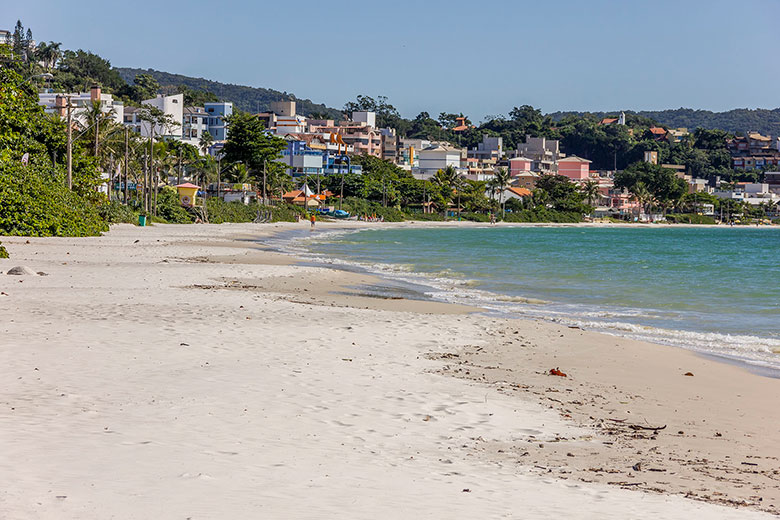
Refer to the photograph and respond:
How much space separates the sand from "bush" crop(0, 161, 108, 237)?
19.7 meters

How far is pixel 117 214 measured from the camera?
57719 mm

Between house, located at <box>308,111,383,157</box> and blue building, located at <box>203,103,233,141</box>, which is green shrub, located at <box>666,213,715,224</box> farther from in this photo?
blue building, located at <box>203,103,233,141</box>

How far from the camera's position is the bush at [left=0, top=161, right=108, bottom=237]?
113 ft

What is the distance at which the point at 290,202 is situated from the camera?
375 ft

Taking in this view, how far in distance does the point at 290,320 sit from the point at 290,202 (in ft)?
328

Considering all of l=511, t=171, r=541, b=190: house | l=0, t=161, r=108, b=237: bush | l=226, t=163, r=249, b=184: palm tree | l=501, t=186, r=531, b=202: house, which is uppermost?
l=511, t=171, r=541, b=190: house

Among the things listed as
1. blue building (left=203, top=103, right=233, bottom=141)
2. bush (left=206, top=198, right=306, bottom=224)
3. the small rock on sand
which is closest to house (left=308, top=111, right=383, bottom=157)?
blue building (left=203, top=103, right=233, bottom=141)

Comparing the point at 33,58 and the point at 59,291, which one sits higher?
the point at 33,58

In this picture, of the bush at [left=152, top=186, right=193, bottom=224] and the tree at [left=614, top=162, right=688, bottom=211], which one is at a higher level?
the tree at [left=614, top=162, right=688, bottom=211]

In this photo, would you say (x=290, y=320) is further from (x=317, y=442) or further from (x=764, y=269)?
(x=764, y=269)

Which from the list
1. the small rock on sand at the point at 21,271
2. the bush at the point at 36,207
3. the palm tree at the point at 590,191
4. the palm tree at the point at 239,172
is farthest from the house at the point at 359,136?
the small rock on sand at the point at 21,271

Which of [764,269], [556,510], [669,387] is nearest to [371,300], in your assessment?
[669,387]

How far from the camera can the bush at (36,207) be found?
34.4 m

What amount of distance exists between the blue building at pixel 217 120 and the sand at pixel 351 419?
149669mm
